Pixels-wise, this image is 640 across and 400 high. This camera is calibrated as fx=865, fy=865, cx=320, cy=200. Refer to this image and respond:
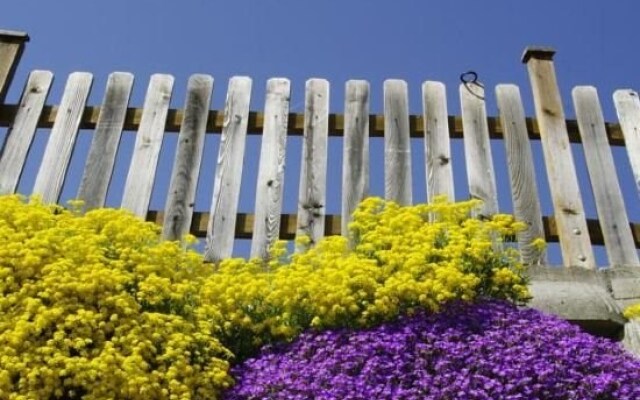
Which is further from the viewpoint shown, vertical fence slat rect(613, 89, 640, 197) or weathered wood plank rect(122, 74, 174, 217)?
vertical fence slat rect(613, 89, 640, 197)

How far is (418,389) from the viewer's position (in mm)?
3705

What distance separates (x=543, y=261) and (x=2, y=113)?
379cm

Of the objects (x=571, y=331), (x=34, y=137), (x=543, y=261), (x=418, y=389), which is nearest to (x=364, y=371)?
(x=418, y=389)

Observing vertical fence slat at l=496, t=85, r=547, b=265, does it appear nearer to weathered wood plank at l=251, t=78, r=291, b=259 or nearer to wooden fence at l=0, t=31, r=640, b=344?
wooden fence at l=0, t=31, r=640, b=344

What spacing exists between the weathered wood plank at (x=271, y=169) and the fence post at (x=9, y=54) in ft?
6.09

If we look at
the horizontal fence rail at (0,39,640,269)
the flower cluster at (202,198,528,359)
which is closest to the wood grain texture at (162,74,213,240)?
the horizontal fence rail at (0,39,640,269)

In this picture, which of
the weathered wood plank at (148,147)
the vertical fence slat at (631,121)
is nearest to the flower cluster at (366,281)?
the weathered wood plank at (148,147)

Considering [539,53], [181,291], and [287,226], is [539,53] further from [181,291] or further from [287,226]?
[181,291]

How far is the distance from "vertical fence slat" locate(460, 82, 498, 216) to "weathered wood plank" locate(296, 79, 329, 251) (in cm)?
96

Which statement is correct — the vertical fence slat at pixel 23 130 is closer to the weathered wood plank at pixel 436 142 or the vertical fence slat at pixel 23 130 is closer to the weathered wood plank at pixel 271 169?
the weathered wood plank at pixel 271 169

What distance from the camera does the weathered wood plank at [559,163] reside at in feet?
17.6

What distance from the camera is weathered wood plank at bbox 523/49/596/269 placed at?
535 cm

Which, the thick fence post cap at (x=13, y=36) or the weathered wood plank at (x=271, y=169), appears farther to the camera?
the thick fence post cap at (x=13, y=36)

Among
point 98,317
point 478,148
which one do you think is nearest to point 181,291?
point 98,317
